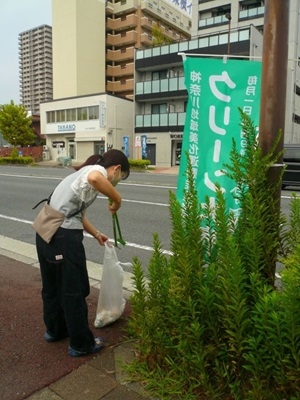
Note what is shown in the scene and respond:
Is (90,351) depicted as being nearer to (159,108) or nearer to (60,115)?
(159,108)

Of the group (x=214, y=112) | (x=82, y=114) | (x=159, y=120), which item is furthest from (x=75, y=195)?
(x=82, y=114)

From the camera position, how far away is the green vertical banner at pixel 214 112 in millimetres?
2297

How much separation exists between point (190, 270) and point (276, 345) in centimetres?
56

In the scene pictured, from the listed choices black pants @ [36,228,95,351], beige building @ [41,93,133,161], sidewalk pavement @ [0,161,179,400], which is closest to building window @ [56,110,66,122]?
beige building @ [41,93,133,161]

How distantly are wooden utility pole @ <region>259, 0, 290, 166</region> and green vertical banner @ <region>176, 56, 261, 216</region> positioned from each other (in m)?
0.29

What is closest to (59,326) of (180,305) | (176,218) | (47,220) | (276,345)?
(47,220)

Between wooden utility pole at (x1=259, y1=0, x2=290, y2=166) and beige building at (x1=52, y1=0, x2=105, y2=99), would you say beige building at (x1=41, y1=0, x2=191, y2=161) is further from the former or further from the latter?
wooden utility pole at (x1=259, y1=0, x2=290, y2=166)

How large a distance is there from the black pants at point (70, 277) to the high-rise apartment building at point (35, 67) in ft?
356

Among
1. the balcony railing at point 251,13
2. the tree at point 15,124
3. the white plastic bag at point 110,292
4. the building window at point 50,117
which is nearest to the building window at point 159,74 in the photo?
the balcony railing at point 251,13

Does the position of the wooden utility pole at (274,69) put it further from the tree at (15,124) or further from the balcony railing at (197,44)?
the tree at (15,124)

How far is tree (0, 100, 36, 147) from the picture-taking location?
42.4 m

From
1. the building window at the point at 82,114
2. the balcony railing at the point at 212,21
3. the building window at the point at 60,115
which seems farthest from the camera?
the building window at the point at 60,115

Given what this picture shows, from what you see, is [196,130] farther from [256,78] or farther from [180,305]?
[180,305]

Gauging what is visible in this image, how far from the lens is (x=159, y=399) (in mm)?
1993
